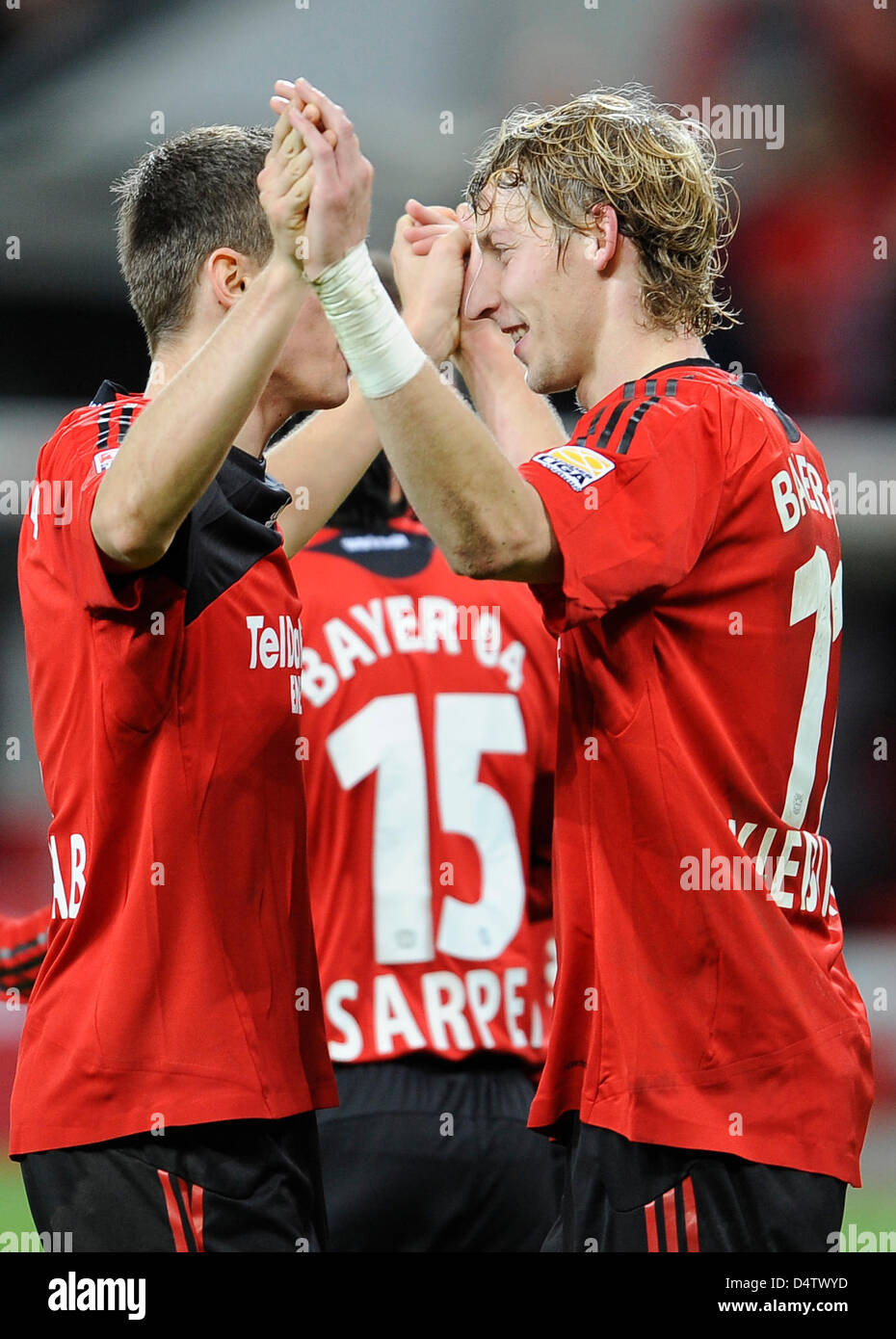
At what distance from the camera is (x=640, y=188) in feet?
7.59

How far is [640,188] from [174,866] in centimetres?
126

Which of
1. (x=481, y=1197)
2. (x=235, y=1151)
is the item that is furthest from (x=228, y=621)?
(x=481, y=1197)

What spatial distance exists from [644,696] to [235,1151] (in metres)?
0.86

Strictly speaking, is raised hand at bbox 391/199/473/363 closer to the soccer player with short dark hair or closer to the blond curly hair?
the blond curly hair

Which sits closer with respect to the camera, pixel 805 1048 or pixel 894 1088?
pixel 805 1048

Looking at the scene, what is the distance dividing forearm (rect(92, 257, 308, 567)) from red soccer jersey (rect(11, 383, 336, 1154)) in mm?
104

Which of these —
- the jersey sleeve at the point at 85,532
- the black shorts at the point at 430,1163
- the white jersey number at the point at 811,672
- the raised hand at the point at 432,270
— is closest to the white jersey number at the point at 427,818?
the black shorts at the point at 430,1163

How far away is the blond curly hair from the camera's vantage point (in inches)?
90.7

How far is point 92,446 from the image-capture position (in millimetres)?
2053

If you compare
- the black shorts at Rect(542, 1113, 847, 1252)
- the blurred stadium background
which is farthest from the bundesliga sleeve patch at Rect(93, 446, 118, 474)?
the blurred stadium background

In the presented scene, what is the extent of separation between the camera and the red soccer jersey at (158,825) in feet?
6.60

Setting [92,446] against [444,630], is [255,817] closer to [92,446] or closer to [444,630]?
[92,446]

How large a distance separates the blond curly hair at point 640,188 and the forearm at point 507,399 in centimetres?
47
